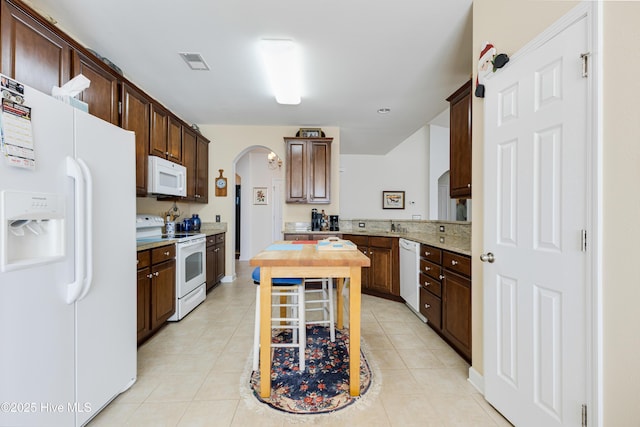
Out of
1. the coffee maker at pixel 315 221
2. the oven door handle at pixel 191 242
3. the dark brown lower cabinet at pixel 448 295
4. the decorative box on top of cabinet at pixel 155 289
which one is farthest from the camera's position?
the coffee maker at pixel 315 221

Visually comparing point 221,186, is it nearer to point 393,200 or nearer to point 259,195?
point 259,195

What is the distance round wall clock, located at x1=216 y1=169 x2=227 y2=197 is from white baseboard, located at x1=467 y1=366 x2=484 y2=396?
4.02 metres

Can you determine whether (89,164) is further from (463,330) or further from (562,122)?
(463,330)

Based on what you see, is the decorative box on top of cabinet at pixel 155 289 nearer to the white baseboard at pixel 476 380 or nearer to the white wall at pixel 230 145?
the white wall at pixel 230 145

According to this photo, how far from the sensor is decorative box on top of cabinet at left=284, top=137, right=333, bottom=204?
14.0ft

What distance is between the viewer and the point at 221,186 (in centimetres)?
454

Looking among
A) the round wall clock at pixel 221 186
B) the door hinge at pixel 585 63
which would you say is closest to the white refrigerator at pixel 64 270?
the door hinge at pixel 585 63

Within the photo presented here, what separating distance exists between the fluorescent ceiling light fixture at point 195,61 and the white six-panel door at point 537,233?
8.16ft

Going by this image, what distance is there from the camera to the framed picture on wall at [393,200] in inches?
265

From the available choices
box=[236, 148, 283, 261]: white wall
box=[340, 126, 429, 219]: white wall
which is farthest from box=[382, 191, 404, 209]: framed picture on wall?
box=[236, 148, 283, 261]: white wall

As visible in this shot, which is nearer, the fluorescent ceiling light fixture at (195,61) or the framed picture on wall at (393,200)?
the fluorescent ceiling light fixture at (195,61)

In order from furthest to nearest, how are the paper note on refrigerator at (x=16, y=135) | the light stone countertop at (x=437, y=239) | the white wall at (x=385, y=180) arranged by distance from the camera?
the white wall at (x=385, y=180) < the light stone countertop at (x=437, y=239) < the paper note on refrigerator at (x=16, y=135)

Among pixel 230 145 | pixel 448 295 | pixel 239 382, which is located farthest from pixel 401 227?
pixel 239 382

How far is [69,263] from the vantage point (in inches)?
51.8
